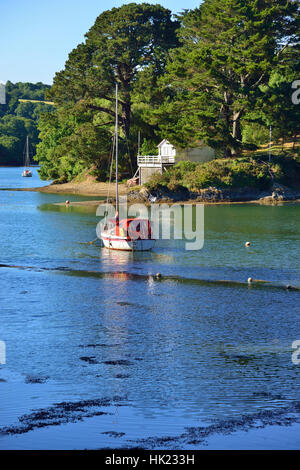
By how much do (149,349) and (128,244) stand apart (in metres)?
25.5

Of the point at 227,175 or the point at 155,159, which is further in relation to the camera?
the point at 155,159

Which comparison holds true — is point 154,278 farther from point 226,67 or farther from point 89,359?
point 226,67

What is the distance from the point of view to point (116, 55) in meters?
111

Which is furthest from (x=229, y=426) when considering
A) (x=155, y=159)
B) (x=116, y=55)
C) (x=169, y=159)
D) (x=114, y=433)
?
(x=116, y=55)

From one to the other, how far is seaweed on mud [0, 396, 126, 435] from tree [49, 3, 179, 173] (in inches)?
3705

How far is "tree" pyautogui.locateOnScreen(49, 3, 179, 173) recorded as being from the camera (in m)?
110

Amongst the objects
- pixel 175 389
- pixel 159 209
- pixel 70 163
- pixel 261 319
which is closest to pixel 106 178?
pixel 70 163

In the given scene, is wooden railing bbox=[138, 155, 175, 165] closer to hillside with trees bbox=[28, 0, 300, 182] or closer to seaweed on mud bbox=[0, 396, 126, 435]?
hillside with trees bbox=[28, 0, 300, 182]

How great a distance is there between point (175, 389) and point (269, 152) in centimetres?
8691

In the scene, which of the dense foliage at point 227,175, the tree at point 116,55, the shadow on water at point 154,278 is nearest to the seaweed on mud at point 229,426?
the shadow on water at point 154,278

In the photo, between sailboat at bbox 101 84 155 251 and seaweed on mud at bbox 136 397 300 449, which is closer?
seaweed on mud at bbox 136 397 300 449

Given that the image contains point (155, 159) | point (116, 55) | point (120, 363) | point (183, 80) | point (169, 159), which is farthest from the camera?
point (116, 55)

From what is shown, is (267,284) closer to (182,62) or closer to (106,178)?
(182,62)

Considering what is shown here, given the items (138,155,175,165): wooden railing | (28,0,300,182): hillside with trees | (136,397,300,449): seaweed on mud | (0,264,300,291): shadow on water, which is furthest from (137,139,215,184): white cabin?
(136,397,300,449): seaweed on mud
